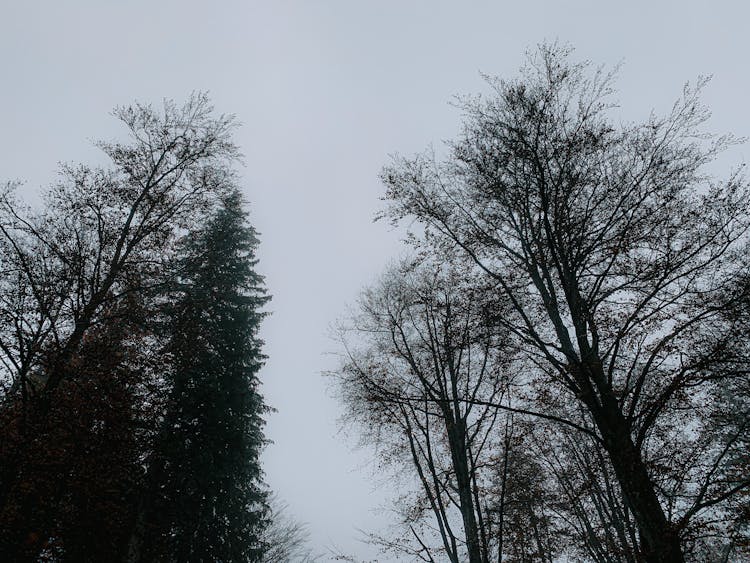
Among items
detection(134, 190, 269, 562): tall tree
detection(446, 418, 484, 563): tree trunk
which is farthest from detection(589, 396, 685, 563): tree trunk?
detection(134, 190, 269, 562): tall tree

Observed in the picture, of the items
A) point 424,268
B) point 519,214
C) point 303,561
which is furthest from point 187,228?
point 303,561

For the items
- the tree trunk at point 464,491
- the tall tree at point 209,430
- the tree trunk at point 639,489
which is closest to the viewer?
the tree trunk at point 639,489

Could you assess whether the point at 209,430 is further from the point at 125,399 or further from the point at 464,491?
the point at 464,491

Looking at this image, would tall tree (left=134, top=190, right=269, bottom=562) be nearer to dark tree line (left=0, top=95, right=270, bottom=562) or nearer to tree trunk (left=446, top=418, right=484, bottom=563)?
dark tree line (left=0, top=95, right=270, bottom=562)

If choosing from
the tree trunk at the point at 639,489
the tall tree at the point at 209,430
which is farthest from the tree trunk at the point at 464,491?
the tall tree at the point at 209,430

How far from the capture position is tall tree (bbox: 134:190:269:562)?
10641 millimetres

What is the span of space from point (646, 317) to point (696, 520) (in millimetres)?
2708

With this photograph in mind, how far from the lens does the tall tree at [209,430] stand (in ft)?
34.9

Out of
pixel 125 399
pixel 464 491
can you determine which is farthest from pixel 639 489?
pixel 125 399

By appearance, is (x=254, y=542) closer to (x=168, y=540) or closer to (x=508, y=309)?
(x=168, y=540)

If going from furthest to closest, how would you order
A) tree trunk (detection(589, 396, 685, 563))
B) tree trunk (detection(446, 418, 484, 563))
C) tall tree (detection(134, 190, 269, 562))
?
1. tall tree (detection(134, 190, 269, 562))
2. tree trunk (detection(446, 418, 484, 563))
3. tree trunk (detection(589, 396, 685, 563))

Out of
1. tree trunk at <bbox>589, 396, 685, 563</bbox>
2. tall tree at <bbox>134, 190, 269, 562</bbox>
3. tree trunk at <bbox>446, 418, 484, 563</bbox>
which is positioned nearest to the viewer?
tree trunk at <bbox>589, 396, 685, 563</bbox>

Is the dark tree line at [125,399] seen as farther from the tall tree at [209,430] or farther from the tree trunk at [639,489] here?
the tree trunk at [639,489]

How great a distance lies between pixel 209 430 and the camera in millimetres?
12625
